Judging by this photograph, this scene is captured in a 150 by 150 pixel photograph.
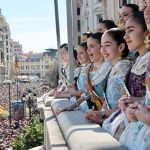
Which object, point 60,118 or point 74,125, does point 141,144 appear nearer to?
point 74,125

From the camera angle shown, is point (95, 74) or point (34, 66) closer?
point (95, 74)

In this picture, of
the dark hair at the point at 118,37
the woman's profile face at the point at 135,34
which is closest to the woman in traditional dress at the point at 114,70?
the dark hair at the point at 118,37

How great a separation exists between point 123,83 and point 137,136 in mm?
885

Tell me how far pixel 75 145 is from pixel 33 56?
442ft

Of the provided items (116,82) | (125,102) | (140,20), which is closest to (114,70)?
(116,82)

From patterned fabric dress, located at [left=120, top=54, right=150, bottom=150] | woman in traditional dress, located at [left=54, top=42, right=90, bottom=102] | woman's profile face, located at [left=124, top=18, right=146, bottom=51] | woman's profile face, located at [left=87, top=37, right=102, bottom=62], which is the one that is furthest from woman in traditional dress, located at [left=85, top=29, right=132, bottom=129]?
woman in traditional dress, located at [left=54, top=42, right=90, bottom=102]

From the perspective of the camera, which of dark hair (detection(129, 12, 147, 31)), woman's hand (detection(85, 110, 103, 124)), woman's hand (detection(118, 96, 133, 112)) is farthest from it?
woman's hand (detection(85, 110, 103, 124))

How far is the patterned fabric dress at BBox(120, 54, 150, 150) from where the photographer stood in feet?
7.21

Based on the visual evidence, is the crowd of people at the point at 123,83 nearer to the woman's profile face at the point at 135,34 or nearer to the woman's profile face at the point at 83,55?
the woman's profile face at the point at 135,34

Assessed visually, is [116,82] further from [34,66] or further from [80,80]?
[34,66]

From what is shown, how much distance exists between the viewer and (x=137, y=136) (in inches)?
90.4

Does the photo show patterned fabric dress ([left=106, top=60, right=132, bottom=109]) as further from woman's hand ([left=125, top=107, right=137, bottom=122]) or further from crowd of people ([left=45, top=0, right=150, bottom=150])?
woman's hand ([left=125, top=107, right=137, bottom=122])

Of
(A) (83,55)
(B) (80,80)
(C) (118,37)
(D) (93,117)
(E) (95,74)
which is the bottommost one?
(D) (93,117)

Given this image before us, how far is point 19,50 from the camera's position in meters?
161
